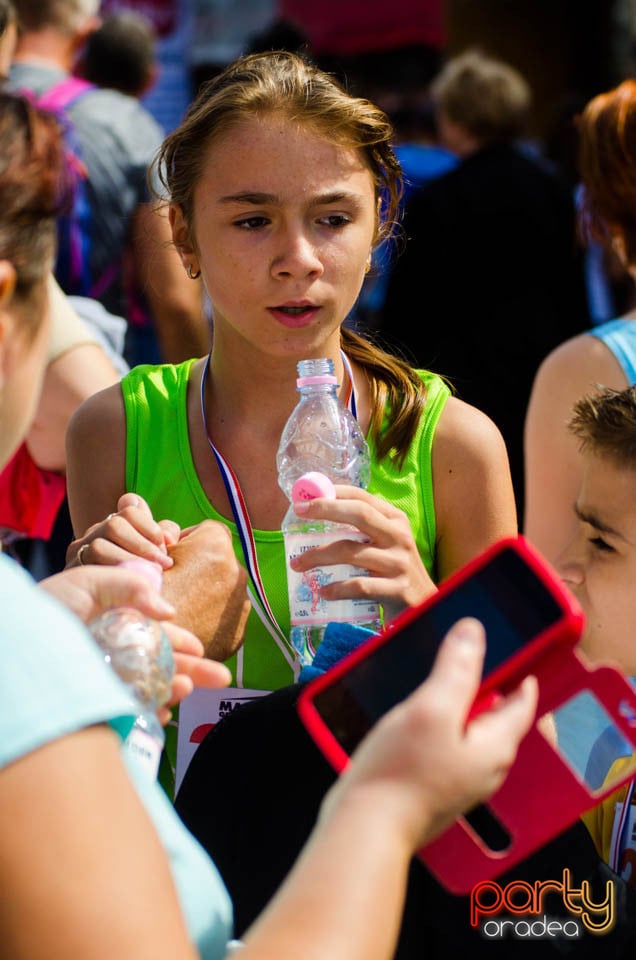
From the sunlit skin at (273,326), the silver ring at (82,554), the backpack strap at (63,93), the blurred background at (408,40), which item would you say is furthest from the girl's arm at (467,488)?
the blurred background at (408,40)

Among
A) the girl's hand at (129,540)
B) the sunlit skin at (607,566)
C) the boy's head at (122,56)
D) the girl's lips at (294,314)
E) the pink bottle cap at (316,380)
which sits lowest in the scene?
the sunlit skin at (607,566)

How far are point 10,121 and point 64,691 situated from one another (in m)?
0.62

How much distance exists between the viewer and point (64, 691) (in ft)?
3.81

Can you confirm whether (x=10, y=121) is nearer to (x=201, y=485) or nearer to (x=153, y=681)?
(x=153, y=681)

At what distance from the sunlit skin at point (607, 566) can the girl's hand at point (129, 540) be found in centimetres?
83

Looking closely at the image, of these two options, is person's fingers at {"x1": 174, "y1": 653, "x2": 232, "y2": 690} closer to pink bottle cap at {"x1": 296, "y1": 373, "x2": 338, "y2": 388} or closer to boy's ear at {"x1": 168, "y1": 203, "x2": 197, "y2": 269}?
pink bottle cap at {"x1": 296, "y1": 373, "x2": 338, "y2": 388}

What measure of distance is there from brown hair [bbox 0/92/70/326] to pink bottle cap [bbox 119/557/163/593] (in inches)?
19.8

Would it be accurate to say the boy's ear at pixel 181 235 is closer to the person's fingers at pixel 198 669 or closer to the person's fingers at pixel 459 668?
the person's fingers at pixel 198 669

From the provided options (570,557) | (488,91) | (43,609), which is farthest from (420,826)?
(488,91)

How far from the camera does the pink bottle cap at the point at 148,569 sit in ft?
5.69

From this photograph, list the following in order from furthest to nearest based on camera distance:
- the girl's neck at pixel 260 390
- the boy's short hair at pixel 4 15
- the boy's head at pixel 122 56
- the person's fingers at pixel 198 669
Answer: the boy's head at pixel 122 56 < the boy's short hair at pixel 4 15 < the girl's neck at pixel 260 390 < the person's fingers at pixel 198 669

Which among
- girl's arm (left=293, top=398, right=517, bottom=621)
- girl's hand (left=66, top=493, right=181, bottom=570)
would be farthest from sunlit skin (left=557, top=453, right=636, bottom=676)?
girl's hand (left=66, top=493, right=181, bottom=570)

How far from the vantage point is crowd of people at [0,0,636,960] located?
3.80 feet

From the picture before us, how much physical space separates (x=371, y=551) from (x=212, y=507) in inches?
22.7
